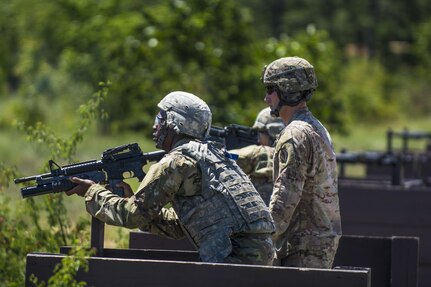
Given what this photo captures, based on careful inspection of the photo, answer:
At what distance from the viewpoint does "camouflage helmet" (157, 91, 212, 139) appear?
6.75 metres

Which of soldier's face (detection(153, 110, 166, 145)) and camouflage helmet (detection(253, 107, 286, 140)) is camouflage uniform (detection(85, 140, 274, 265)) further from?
camouflage helmet (detection(253, 107, 286, 140))

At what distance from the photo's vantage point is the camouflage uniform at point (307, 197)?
23.3ft

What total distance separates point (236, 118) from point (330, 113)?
264cm

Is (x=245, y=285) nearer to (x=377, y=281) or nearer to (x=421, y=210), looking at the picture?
(x=377, y=281)

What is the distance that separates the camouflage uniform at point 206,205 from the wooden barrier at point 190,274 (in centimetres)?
36

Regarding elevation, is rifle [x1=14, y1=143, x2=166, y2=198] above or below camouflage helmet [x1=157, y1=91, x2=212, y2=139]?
below

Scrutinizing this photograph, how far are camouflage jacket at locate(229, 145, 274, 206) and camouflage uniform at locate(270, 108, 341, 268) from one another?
2097mm

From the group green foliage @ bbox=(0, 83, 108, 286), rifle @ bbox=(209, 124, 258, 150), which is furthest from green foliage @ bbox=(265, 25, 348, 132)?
green foliage @ bbox=(0, 83, 108, 286)

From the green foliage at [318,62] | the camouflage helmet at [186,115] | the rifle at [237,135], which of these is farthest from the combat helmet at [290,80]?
the green foliage at [318,62]

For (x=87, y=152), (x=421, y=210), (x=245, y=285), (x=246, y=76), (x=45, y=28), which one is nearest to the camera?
(x=245, y=285)

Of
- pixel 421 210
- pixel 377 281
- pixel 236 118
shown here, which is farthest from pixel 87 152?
pixel 377 281

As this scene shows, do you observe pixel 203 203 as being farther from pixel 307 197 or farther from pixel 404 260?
pixel 404 260

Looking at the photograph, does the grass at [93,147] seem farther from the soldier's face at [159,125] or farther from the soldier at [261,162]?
the soldier's face at [159,125]

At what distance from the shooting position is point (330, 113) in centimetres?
1948
